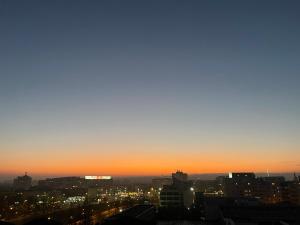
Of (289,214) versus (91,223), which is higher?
(289,214)

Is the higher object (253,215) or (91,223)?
(253,215)

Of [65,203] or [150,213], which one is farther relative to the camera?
[65,203]

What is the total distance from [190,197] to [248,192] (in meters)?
40.0

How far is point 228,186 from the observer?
175625 mm

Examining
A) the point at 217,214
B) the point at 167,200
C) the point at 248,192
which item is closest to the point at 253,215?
the point at 217,214

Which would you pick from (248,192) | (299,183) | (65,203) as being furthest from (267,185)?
(65,203)

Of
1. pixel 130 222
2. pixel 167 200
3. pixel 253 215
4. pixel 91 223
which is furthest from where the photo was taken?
pixel 167 200

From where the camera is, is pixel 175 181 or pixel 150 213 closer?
pixel 150 213

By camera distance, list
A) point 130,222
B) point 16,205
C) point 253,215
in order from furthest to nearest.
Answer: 1. point 16,205
2. point 253,215
3. point 130,222

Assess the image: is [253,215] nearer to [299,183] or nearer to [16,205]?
[16,205]

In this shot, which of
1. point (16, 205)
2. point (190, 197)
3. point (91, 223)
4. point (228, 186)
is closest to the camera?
point (91, 223)

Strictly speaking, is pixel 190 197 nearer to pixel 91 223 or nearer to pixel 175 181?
pixel 175 181

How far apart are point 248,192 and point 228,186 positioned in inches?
566

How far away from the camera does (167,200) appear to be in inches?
4213
